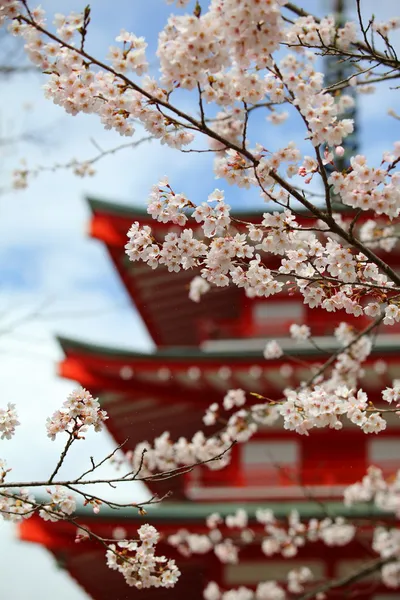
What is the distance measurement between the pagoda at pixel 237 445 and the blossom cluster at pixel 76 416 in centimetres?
765

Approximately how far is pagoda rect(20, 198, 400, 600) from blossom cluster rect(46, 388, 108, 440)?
7645mm

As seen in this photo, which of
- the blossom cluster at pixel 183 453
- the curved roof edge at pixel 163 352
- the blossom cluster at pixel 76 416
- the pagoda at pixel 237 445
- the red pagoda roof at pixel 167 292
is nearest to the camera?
the blossom cluster at pixel 76 416

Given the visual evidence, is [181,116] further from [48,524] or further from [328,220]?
[48,524]

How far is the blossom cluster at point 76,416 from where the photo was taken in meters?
3.52

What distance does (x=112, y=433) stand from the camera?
570 inches

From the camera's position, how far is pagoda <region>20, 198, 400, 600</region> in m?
11.5

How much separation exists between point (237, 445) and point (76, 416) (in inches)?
370

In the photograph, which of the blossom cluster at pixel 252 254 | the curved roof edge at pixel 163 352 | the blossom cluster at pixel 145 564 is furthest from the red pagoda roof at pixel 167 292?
the blossom cluster at pixel 145 564

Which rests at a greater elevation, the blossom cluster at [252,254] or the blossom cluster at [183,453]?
the blossom cluster at [183,453]

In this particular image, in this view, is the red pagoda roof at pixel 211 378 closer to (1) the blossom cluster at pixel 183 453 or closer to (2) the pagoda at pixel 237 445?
(2) the pagoda at pixel 237 445

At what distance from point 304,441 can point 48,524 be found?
395cm

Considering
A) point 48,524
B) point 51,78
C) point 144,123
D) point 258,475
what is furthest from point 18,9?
point 258,475

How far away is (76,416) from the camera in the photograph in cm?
354

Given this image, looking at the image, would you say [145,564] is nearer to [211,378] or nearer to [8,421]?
[8,421]
